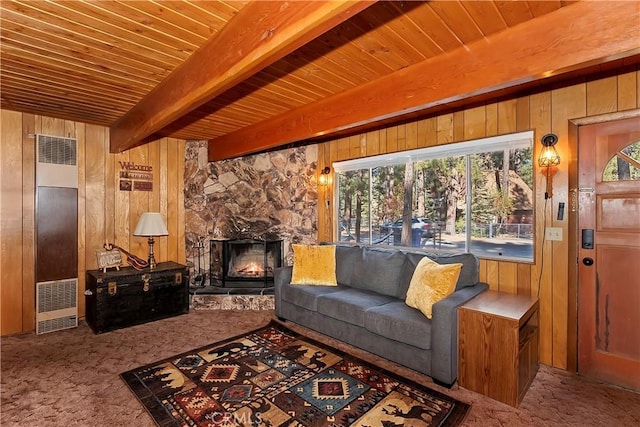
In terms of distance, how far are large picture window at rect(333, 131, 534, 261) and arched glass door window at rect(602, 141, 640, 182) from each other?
0.54 meters

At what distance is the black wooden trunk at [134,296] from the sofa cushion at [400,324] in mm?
2554

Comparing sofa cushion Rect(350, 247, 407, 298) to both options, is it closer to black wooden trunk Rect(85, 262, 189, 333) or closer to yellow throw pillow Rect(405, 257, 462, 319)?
yellow throw pillow Rect(405, 257, 462, 319)

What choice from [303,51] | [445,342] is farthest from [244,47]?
[445,342]

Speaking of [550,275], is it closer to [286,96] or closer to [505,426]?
[505,426]

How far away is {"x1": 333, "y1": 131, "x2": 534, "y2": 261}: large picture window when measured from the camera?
298cm

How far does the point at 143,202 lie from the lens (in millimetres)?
4266

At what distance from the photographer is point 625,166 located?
7.89 ft

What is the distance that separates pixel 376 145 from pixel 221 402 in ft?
10.6

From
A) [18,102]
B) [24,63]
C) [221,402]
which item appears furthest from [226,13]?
[18,102]

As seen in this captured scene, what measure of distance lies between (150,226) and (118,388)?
6.70 ft

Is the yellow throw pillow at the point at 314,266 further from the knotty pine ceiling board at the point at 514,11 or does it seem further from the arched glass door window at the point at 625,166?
the knotty pine ceiling board at the point at 514,11

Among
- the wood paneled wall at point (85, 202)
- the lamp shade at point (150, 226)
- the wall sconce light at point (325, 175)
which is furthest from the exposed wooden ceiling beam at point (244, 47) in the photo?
the wall sconce light at point (325, 175)

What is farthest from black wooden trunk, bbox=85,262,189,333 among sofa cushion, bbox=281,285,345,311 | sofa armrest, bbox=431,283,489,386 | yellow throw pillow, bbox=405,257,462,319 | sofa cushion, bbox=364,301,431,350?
sofa armrest, bbox=431,283,489,386

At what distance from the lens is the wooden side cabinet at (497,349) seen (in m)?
2.15
